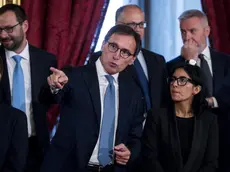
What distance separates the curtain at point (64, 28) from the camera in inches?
163

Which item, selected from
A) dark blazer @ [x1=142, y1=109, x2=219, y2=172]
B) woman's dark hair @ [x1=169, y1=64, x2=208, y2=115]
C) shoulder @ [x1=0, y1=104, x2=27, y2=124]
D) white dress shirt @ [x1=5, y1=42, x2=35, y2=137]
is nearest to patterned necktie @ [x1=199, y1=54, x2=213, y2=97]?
woman's dark hair @ [x1=169, y1=64, x2=208, y2=115]

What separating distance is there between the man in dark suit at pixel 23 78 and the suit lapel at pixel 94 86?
56 centimetres

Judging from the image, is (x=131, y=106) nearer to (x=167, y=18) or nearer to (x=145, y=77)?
(x=145, y=77)

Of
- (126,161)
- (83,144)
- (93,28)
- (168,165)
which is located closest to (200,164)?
(168,165)

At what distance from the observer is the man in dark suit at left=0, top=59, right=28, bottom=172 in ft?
9.56

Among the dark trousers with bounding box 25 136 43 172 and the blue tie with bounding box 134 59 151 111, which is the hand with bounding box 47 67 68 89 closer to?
the dark trousers with bounding box 25 136 43 172

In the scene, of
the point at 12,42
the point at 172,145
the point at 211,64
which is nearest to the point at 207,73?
the point at 211,64

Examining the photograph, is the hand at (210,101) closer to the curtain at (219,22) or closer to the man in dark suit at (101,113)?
the man in dark suit at (101,113)

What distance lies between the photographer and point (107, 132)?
9.72 ft

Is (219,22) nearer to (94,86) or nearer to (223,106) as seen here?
(223,106)

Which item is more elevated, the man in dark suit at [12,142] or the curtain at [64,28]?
the curtain at [64,28]

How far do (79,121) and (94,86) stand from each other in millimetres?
205

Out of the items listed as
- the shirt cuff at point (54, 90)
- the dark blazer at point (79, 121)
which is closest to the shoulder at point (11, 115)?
the dark blazer at point (79, 121)

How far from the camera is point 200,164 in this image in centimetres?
326
